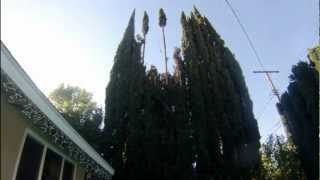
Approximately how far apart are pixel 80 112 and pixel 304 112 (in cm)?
1108

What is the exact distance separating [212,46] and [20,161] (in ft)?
46.2

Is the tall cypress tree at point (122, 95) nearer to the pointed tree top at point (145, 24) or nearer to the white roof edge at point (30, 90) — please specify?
the pointed tree top at point (145, 24)

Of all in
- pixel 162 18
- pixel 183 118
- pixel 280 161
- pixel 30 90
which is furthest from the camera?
pixel 162 18

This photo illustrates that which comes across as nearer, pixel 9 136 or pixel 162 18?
pixel 9 136

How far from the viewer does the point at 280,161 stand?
54.4 ft

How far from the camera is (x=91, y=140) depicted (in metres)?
11.9

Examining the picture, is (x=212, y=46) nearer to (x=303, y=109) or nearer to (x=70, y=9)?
(x=303, y=109)

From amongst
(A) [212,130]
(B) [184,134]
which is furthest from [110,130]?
(A) [212,130]

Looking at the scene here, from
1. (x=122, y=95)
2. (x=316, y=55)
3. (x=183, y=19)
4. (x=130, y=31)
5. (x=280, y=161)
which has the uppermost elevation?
(x=183, y=19)

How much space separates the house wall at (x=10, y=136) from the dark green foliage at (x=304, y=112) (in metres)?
13.6

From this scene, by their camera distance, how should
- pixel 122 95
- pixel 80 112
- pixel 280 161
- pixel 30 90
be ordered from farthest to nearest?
pixel 280 161 → pixel 80 112 → pixel 122 95 → pixel 30 90

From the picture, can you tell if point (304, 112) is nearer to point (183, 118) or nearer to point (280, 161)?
point (280, 161)

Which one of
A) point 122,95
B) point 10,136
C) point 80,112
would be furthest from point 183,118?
Answer: point 10,136

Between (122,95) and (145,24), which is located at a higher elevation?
(145,24)
